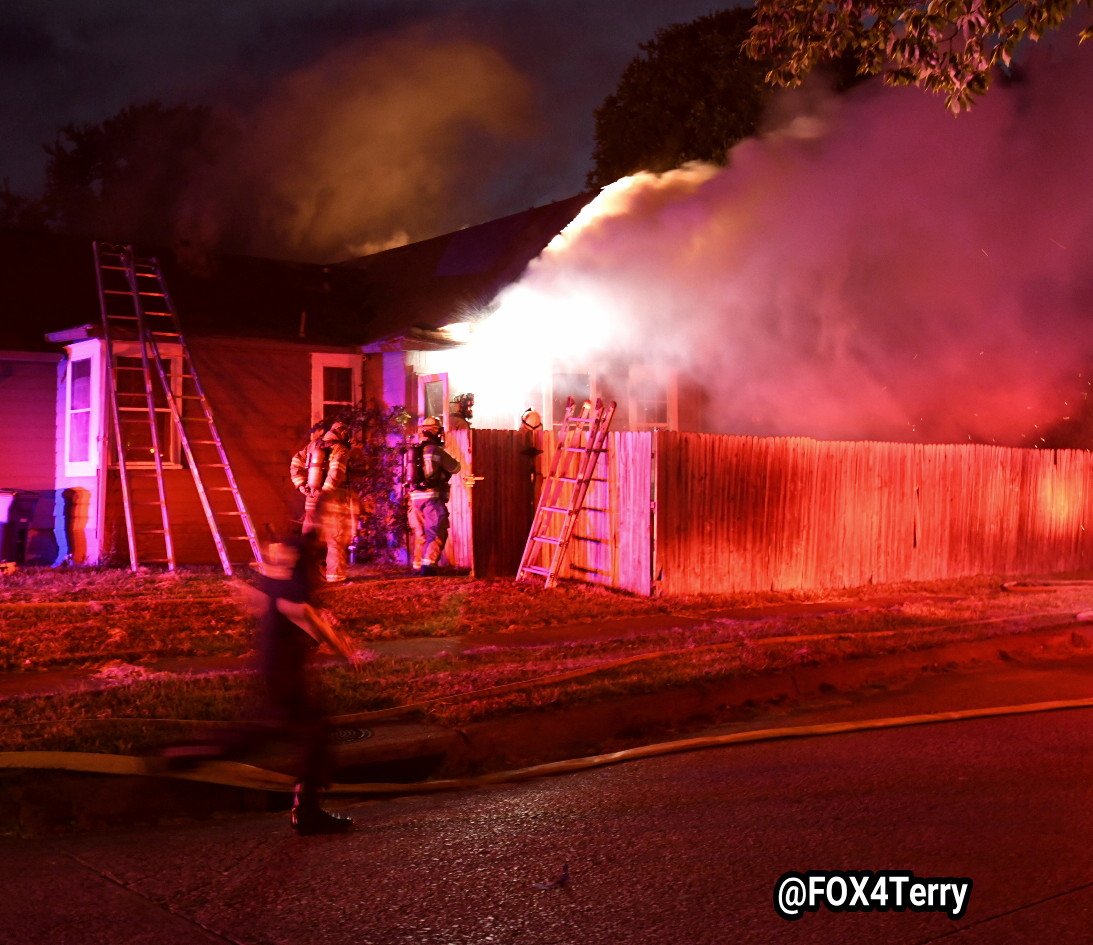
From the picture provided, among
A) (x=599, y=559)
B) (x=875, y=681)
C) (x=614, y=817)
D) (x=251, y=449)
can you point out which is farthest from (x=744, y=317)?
(x=614, y=817)

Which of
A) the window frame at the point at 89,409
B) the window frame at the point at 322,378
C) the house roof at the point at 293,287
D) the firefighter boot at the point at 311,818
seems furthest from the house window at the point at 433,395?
the firefighter boot at the point at 311,818

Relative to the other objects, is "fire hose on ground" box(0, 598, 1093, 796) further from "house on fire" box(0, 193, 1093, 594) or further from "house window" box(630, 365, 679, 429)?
"house window" box(630, 365, 679, 429)

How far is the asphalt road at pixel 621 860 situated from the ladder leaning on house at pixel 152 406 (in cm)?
956

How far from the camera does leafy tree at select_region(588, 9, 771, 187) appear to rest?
28188 mm

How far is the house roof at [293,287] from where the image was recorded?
16609mm

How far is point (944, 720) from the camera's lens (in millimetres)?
7590

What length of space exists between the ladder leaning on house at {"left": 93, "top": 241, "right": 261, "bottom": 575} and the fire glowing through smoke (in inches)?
149

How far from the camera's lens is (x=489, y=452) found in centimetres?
1429

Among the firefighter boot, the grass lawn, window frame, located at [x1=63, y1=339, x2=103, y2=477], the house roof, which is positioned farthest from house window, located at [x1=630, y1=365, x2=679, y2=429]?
the firefighter boot

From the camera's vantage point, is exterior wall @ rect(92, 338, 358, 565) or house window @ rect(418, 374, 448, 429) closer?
exterior wall @ rect(92, 338, 358, 565)

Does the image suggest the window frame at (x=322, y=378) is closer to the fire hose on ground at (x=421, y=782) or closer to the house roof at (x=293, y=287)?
the house roof at (x=293, y=287)

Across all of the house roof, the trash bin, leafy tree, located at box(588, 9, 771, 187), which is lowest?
the trash bin

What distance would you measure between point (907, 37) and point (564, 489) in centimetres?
599

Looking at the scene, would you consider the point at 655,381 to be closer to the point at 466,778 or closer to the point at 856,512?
the point at 856,512
